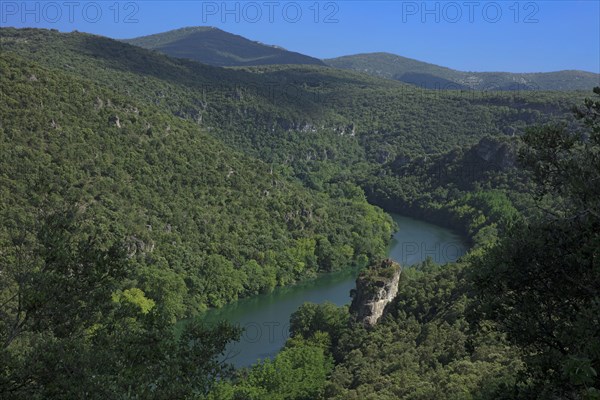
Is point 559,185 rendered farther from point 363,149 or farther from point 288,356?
point 363,149

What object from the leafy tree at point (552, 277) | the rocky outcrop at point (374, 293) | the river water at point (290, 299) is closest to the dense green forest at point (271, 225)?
the leafy tree at point (552, 277)

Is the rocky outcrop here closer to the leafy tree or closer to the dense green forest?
the dense green forest

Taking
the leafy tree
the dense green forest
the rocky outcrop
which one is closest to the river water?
the dense green forest

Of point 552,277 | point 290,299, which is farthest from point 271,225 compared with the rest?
point 552,277

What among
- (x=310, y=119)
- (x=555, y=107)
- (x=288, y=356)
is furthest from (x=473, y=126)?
(x=288, y=356)

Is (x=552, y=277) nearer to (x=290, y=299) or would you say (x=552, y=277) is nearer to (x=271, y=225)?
(x=290, y=299)

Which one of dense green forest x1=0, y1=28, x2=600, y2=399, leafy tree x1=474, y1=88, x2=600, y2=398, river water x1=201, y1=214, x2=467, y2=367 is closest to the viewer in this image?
leafy tree x1=474, y1=88, x2=600, y2=398
